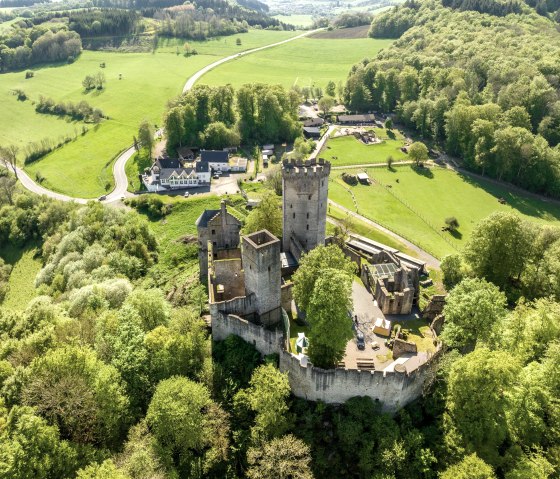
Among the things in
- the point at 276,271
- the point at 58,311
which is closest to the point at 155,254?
the point at 58,311

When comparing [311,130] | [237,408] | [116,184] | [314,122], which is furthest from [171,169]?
[237,408]

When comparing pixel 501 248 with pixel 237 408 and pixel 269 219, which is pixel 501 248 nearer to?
pixel 269 219

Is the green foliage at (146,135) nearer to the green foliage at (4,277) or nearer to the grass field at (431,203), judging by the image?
the green foliage at (4,277)

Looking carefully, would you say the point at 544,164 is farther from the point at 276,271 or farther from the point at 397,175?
the point at 276,271

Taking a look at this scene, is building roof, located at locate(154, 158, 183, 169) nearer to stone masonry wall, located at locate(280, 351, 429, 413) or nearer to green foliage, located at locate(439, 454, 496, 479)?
stone masonry wall, located at locate(280, 351, 429, 413)

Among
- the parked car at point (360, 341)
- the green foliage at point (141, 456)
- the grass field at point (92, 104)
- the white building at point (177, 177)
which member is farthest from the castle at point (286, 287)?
the grass field at point (92, 104)

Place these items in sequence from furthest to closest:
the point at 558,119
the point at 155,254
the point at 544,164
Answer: the point at 558,119 → the point at 544,164 → the point at 155,254
